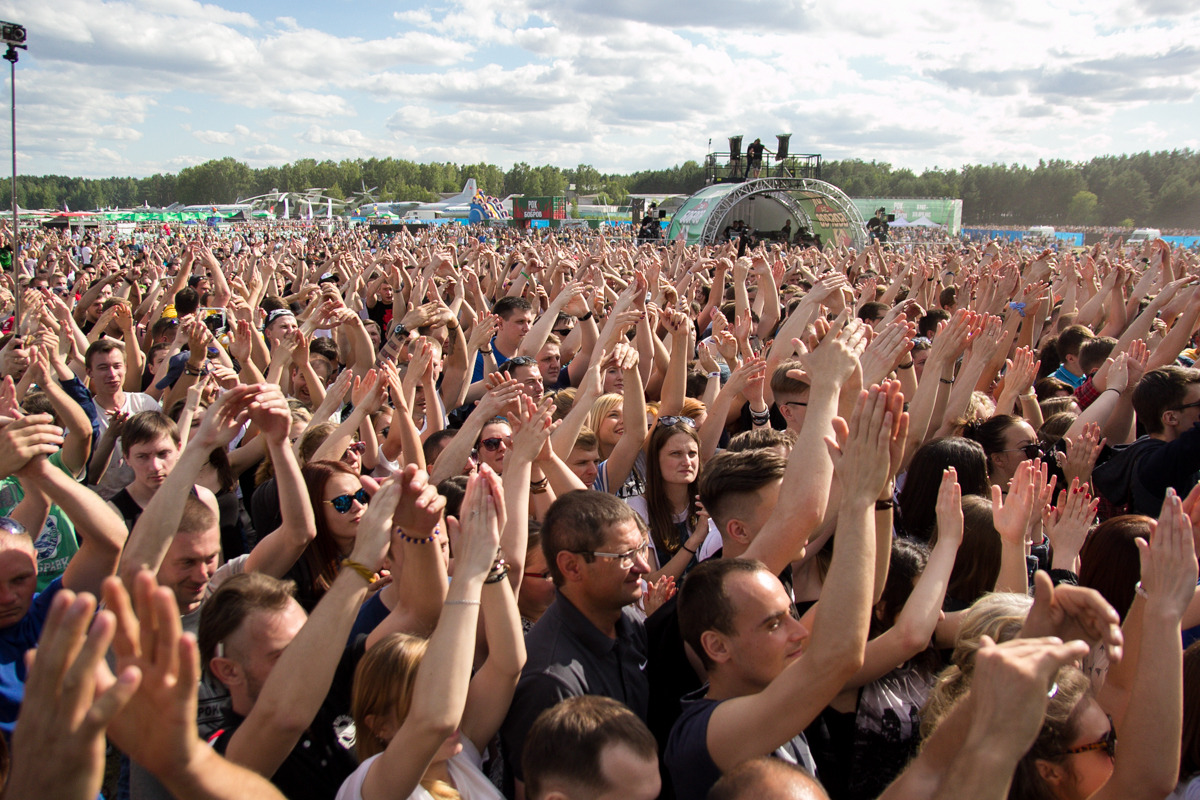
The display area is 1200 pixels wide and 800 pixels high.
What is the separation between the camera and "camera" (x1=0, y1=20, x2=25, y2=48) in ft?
23.1

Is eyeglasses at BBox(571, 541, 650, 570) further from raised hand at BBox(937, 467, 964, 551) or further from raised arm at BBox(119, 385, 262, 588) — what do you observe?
raised arm at BBox(119, 385, 262, 588)

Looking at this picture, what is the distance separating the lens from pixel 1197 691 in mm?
2072

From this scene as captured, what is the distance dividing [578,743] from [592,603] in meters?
0.63

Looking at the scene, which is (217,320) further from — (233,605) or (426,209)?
(426,209)

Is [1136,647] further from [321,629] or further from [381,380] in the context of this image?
[381,380]

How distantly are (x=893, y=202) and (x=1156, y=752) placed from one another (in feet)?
162

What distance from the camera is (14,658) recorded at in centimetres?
250

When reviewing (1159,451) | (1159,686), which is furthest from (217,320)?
(1159,686)

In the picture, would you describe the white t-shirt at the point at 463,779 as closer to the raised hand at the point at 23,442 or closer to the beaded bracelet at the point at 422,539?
the beaded bracelet at the point at 422,539

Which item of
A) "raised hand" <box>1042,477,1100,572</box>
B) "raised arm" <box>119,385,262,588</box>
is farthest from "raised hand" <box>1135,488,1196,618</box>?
"raised arm" <box>119,385,262,588</box>

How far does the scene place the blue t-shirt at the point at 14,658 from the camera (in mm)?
2443

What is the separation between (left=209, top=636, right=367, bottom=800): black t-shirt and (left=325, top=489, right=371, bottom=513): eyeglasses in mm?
919

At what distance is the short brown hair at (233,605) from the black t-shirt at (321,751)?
21 cm

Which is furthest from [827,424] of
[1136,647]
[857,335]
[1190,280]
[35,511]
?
[1190,280]
